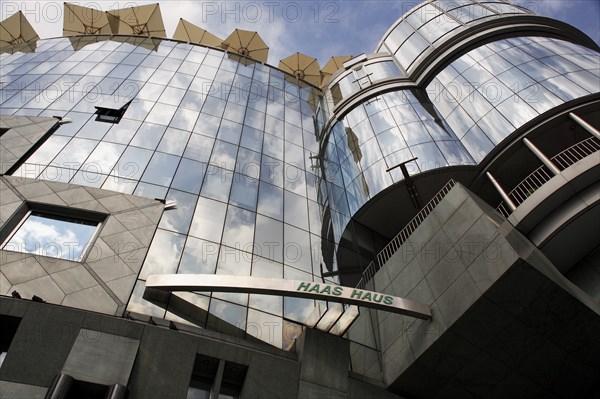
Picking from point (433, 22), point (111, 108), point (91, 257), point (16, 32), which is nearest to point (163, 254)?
point (91, 257)

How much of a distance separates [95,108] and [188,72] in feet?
26.0

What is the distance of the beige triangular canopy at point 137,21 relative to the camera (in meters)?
40.3

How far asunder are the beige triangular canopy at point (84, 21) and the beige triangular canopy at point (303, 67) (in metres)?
14.5

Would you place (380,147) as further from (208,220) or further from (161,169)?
(161,169)

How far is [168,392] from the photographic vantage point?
40.6 feet

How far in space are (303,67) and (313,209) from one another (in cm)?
2181

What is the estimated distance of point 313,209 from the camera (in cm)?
2391

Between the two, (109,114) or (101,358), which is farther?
(109,114)

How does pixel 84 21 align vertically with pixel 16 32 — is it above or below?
above

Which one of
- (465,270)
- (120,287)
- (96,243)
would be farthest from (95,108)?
(465,270)

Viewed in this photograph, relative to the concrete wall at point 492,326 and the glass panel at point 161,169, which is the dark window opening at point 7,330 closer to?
the glass panel at point 161,169

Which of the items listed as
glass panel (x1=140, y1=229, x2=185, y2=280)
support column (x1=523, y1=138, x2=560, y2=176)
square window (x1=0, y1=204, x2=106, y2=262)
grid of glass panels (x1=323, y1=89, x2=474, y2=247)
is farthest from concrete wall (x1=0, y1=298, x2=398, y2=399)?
support column (x1=523, y1=138, x2=560, y2=176)

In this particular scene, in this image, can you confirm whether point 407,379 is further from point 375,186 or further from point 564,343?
point 375,186

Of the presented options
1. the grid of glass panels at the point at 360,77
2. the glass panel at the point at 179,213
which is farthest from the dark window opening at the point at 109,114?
the grid of glass panels at the point at 360,77
